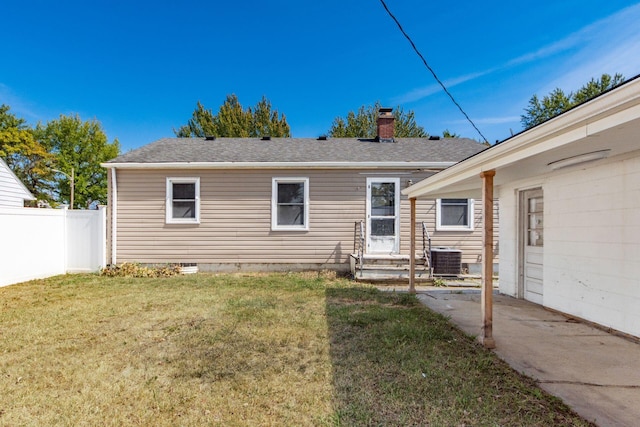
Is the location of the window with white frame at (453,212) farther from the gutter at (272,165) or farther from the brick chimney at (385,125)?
the brick chimney at (385,125)

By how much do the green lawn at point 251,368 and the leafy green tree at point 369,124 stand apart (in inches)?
810

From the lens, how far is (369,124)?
78.7 feet

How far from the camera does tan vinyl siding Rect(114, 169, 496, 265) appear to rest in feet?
28.1

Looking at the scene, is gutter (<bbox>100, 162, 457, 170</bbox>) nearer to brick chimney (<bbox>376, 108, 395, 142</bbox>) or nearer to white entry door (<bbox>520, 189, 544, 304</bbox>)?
brick chimney (<bbox>376, 108, 395, 142</bbox>)

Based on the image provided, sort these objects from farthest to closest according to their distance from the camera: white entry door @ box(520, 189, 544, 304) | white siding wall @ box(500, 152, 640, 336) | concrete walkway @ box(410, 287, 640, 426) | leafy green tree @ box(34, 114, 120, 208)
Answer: leafy green tree @ box(34, 114, 120, 208), white entry door @ box(520, 189, 544, 304), white siding wall @ box(500, 152, 640, 336), concrete walkway @ box(410, 287, 640, 426)

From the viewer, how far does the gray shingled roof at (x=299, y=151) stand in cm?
862

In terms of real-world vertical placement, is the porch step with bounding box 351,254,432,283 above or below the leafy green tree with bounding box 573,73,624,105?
below

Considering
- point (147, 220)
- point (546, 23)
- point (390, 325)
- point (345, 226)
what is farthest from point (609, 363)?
point (147, 220)

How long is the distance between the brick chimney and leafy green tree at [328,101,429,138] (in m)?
13.7

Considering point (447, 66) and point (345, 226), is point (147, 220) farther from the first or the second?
point (447, 66)

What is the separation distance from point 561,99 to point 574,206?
81.0 ft

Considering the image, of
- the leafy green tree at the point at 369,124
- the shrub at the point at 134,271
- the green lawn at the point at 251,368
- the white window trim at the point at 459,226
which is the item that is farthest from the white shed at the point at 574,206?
the leafy green tree at the point at 369,124

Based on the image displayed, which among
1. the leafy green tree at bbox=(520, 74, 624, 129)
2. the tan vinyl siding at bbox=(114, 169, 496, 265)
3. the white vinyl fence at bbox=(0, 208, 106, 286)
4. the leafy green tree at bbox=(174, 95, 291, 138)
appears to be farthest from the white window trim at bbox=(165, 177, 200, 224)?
the leafy green tree at bbox=(520, 74, 624, 129)

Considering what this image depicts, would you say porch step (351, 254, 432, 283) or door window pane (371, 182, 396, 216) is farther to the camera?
door window pane (371, 182, 396, 216)
